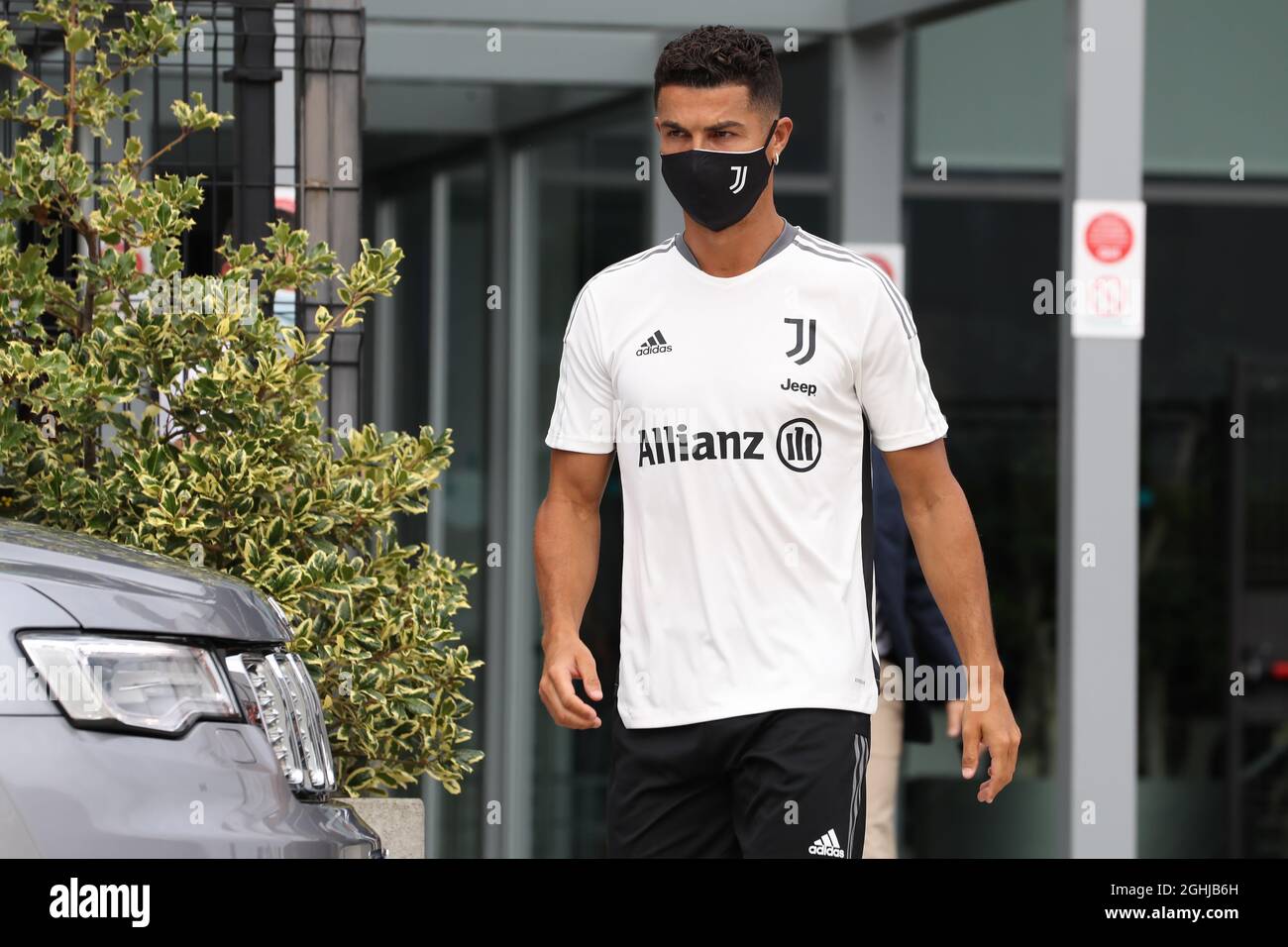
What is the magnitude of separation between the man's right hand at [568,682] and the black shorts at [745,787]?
140mm

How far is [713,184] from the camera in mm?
4070

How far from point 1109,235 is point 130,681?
4653 millimetres

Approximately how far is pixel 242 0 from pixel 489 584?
14.1 ft

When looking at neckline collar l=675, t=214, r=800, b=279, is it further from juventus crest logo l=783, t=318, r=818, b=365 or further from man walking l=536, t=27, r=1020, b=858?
juventus crest logo l=783, t=318, r=818, b=365

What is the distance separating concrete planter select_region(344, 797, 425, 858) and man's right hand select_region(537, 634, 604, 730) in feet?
4.72

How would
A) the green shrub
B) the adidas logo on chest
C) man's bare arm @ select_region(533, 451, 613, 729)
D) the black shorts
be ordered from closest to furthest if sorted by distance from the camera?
the black shorts, the adidas logo on chest, man's bare arm @ select_region(533, 451, 613, 729), the green shrub

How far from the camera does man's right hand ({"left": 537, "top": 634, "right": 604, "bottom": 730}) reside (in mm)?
3955

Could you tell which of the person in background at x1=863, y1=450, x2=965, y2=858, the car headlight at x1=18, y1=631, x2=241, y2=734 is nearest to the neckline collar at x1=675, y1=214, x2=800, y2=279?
the car headlight at x1=18, y1=631, x2=241, y2=734

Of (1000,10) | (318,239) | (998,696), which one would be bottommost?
(998,696)
